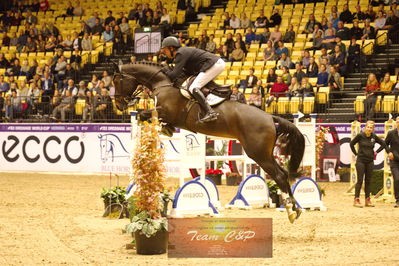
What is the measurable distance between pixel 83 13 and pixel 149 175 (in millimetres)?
22734

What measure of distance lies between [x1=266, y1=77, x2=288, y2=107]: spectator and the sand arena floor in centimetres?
463

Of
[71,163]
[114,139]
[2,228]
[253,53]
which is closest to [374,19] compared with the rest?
[253,53]

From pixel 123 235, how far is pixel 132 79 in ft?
7.83

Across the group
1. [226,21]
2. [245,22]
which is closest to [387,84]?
[245,22]

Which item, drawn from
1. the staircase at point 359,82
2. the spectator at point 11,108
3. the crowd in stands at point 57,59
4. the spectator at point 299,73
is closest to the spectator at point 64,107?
the crowd in stands at point 57,59

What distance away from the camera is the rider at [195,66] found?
971cm

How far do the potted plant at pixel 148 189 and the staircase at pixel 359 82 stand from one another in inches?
440

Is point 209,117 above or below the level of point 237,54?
below

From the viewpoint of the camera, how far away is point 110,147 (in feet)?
68.4

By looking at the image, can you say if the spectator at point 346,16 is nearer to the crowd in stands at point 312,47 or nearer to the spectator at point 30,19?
the crowd in stands at point 312,47

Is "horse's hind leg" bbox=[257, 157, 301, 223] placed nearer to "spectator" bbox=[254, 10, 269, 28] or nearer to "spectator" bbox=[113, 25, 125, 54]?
"spectator" bbox=[254, 10, 269, 28]

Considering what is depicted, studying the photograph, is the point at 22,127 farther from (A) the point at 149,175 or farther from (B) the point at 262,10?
(A) the point at 149,175

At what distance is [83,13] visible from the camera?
2995 centimetres

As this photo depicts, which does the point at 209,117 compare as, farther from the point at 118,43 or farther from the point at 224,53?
the point at 118,43
